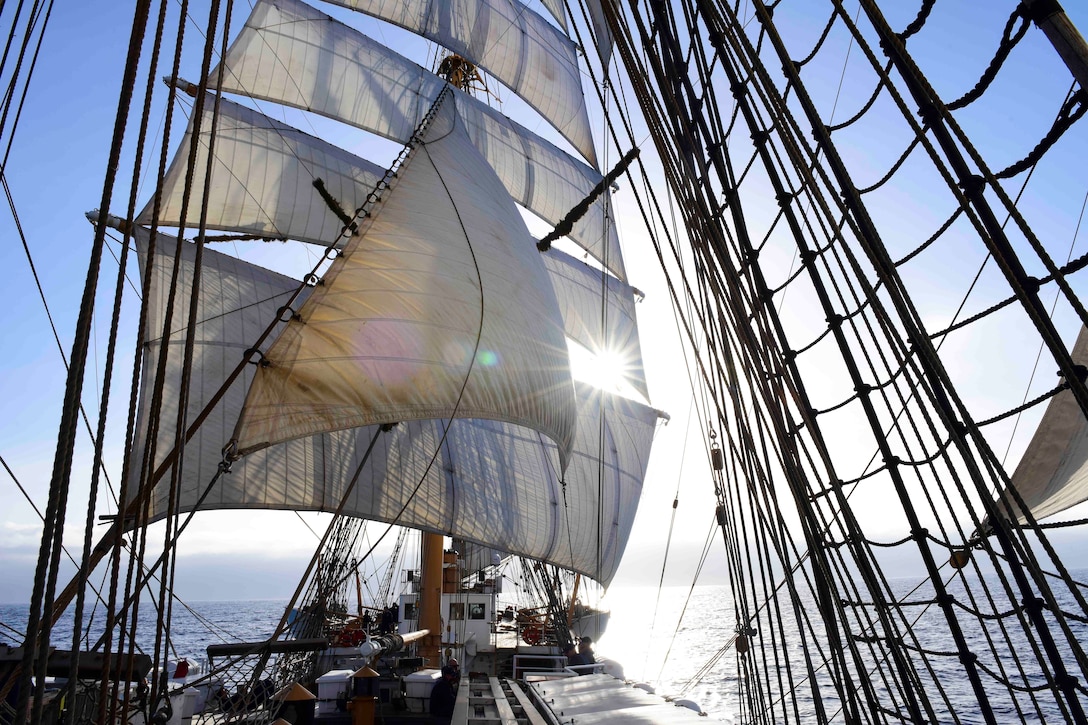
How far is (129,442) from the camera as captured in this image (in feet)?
11.4

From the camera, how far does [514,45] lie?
80.4 feet

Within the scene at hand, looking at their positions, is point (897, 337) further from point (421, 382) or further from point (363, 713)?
point (363, 713)

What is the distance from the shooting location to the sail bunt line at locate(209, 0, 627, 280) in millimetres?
18891

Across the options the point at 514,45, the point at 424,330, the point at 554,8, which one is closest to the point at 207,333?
the point at 424,330

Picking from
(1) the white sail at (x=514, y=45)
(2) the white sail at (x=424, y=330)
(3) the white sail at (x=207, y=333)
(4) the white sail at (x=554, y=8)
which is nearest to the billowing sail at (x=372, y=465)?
(3) the white sail at (x=207, y=333)

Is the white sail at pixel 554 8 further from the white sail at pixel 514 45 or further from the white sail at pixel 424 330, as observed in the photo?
the white sail at pixel 424 330

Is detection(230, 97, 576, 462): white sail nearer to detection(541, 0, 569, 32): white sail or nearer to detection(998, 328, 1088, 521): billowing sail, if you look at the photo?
detection(998, 328, 1088, 521): billowing sail

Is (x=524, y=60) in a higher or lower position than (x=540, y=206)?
higher

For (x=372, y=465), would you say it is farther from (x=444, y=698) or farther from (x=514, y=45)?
(x=514, y=45)

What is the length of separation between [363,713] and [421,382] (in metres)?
3.70

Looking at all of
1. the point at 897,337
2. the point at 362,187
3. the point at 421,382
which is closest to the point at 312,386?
the point at 421,382

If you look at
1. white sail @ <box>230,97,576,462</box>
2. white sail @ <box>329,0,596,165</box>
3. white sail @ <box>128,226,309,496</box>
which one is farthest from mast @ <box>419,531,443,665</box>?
white sail @ <box>329,0,596,165</box>

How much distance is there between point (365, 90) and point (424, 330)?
15.6 metres

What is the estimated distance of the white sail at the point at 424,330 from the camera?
7195 millimetres
